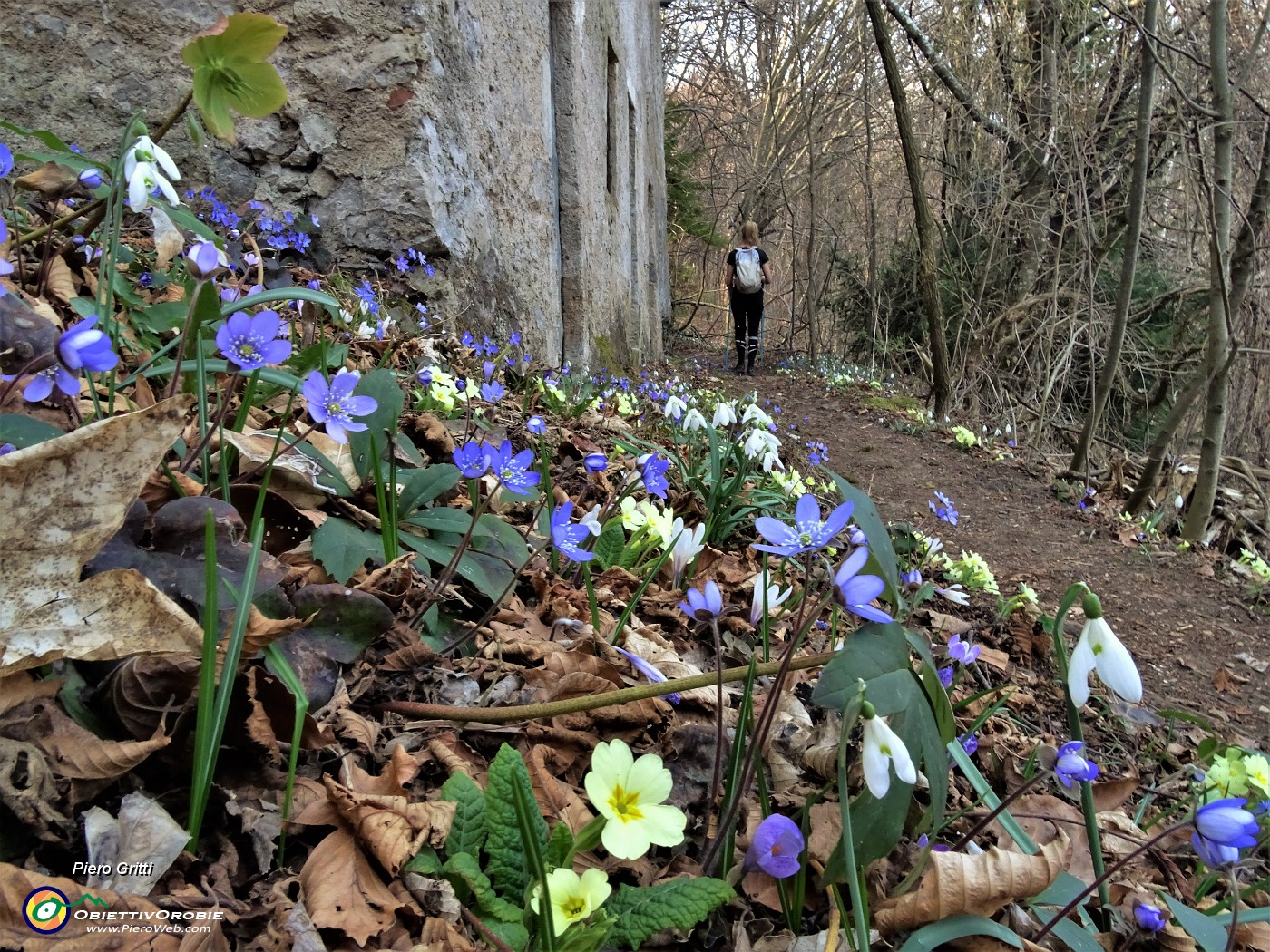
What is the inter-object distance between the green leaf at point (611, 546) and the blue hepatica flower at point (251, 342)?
0.87m

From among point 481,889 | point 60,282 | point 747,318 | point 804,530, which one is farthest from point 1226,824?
point 747,318

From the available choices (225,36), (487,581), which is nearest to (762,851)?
(487,581)

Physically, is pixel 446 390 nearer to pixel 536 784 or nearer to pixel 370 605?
pixel 370 605

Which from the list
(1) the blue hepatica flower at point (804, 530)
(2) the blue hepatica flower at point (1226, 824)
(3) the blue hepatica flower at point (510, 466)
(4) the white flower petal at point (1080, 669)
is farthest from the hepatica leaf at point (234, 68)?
(2) the blue hepatica flower at point (1226, 824)

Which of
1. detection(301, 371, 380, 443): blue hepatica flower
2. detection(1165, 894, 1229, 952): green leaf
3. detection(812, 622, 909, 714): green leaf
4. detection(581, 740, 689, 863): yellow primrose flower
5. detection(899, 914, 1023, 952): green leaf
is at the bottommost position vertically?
detection(1165, 894, 1229, 952): green leaf

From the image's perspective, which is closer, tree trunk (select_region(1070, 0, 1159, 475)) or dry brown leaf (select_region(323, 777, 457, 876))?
dry brown leaf (select_region(323, 777, 457, 876))

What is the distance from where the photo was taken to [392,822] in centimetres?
79

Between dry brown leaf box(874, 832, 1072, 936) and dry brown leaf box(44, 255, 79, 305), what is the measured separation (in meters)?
1.90

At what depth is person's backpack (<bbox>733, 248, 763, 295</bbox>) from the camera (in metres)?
10.0

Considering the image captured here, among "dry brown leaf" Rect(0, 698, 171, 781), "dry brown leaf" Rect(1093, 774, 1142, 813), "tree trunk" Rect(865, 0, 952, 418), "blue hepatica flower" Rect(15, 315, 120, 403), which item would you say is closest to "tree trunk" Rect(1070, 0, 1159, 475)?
"tree trunk" Rect(865, 0, 952, 418)

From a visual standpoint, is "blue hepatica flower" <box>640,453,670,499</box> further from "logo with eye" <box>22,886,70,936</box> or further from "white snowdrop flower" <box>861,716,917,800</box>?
"logo with eye" <box>22,886,70,936</box>

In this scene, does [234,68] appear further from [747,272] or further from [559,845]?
[747,272]

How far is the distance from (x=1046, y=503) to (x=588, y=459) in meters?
4.83

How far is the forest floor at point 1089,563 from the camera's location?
284cm
